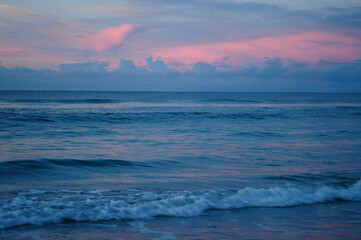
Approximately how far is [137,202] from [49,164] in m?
3.91

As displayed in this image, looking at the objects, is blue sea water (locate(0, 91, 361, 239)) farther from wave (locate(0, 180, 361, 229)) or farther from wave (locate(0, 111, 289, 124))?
wave (locate(0, 111, 289, 124))

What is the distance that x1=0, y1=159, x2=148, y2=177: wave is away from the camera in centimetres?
736

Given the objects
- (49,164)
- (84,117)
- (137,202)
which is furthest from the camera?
(84,117)

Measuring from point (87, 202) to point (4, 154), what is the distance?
211 inches

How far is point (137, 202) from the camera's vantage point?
531 centimetres

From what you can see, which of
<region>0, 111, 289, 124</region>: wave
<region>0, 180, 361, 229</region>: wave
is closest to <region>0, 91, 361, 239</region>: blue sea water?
<region>0, 180, 361, 229</region>: wave

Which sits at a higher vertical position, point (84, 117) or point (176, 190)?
point (84, 117)

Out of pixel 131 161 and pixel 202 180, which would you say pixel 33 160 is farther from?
pixel 202 180

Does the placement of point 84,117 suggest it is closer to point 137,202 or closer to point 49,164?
point 49,164

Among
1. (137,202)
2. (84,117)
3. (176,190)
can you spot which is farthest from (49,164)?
(84,117)

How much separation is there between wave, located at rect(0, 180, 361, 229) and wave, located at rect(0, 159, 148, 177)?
1.91m

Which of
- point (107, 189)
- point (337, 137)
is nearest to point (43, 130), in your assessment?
point (107, 189)

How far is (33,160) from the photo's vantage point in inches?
322

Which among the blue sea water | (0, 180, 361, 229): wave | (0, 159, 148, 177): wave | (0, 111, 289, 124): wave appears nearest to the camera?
the blue sea water
